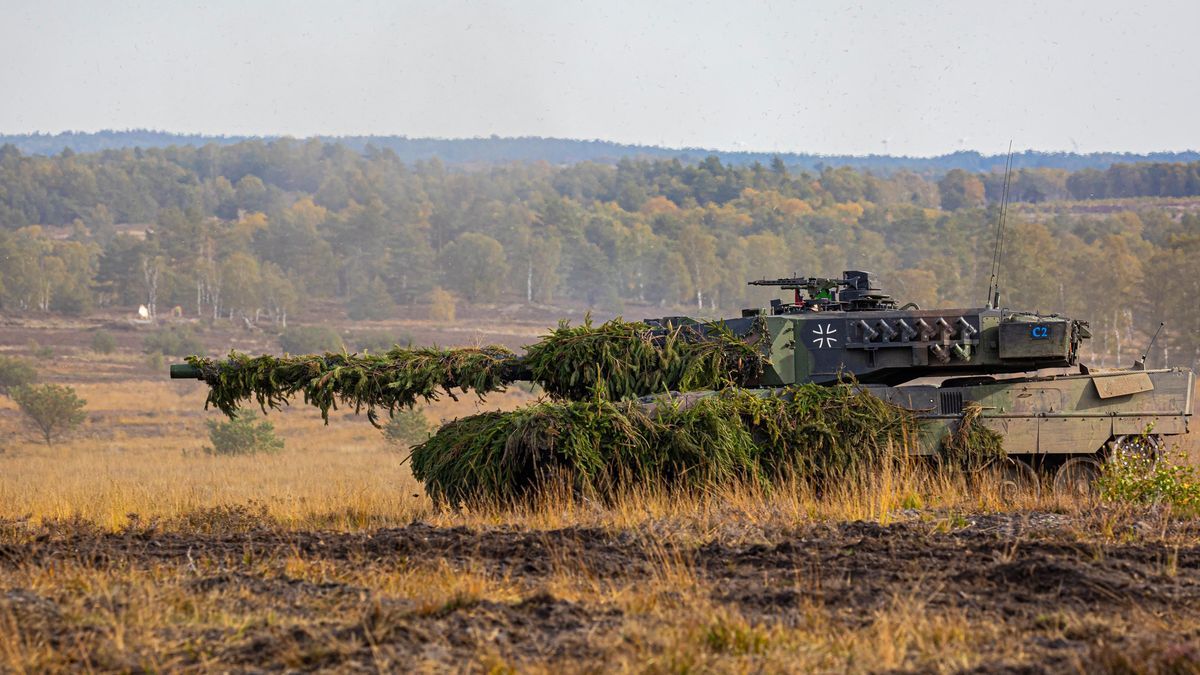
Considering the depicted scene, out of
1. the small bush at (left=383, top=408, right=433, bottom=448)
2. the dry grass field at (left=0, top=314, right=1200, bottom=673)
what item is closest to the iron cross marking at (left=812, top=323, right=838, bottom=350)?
the dry grass field at (left=0, top=314, right=1200, bottom=673)

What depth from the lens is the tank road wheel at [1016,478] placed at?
1442 centimetres

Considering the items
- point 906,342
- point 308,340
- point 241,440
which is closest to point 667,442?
point 906,342

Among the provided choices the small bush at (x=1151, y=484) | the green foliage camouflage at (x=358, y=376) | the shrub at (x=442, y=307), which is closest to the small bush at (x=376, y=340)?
the shrub at (x=442, y=307)

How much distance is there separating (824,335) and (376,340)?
209 ft

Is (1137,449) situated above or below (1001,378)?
below

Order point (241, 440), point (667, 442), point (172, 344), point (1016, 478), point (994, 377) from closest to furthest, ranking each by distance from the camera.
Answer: point (667, 442), point (1016, 478), point (994, 377), point (241, 440), point (172, 344)

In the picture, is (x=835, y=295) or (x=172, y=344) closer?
(x=835, y=295)

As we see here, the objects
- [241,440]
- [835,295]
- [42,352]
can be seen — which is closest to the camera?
[835,295]

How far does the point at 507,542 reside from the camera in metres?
10.3

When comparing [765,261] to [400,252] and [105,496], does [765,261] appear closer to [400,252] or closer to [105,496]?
[400,252]

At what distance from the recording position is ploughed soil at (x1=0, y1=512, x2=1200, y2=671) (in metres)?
7.07

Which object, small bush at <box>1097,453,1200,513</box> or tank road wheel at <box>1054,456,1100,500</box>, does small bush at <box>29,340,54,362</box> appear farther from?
small bush at <box>1097,453,1200,513</box>

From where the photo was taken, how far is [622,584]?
8891 millimetres

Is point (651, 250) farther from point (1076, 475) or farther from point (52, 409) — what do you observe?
point (1076, 475)
